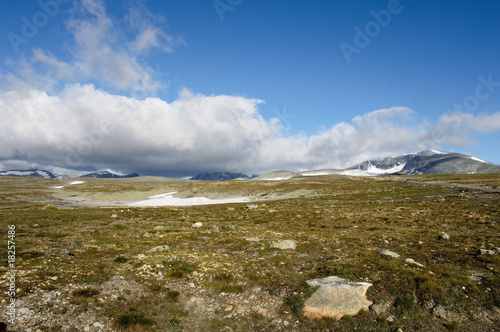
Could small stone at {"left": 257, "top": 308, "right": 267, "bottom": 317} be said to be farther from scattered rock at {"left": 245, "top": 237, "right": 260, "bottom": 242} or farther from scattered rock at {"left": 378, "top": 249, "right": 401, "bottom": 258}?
scattered rock at {"left": 245, "top": 237, "right": 260, "bottom": 242}

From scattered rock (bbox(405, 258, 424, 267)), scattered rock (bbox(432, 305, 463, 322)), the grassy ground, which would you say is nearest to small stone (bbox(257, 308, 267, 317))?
the grassy ground

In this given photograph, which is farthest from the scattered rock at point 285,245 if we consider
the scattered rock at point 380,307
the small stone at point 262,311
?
the scattered rock at point 380,307

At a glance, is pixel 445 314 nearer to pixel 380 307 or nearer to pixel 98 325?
pixel 380 307

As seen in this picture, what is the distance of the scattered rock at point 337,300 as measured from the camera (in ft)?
38.7

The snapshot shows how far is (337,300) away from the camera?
12188 millimetres

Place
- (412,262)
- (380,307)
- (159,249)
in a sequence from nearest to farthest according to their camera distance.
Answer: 1. (380,307)
2. (412,262)
3. (159,249)

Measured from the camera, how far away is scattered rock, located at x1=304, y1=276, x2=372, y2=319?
38.7ft

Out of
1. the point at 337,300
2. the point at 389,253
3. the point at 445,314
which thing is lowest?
the point at 445,314

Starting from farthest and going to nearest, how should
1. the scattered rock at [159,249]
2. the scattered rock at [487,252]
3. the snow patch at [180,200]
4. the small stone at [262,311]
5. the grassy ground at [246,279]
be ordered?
the snow patch at [180,200] → the scattered rock at [159,249] → the scattered rock at [487,252] → the small stone at [262,311] → the grassy ground at [246,279]

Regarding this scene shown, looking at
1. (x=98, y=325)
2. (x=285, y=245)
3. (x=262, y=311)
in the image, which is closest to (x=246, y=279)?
(x=262, y=311)

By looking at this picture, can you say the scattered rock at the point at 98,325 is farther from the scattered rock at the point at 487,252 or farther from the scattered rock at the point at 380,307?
the scattered rock at the point at 487,252

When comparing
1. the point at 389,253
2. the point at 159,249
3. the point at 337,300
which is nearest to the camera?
the point at 337,300

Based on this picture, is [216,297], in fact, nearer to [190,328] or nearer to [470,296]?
[190,328]

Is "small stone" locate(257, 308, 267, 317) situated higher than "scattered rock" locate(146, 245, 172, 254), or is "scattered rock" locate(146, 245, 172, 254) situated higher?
"scattered rock" locate(146, 245, 172, 254)
